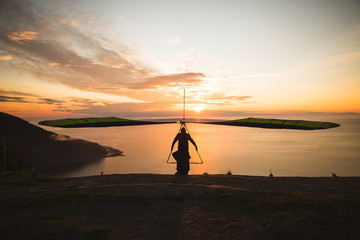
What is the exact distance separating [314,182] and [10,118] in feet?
341

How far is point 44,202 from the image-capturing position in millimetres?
12203

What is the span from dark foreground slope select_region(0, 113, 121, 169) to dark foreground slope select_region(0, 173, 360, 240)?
242 ft

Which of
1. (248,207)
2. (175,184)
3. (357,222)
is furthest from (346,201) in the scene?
(175,184)

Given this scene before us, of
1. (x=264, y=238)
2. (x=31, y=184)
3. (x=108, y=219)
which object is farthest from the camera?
(x=31, y=184)

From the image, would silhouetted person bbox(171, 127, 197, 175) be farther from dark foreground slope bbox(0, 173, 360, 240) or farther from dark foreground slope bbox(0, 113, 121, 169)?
dark foreground slope bbox(0, 113, 121, 169)

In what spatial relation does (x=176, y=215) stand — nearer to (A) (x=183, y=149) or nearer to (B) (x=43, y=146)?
(A) (x=183, y=149)

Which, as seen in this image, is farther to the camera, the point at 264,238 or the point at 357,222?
the point at 357,222

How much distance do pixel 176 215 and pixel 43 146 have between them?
9088cm

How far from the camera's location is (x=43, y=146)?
3233 inches

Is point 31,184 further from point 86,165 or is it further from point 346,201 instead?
point 86,165

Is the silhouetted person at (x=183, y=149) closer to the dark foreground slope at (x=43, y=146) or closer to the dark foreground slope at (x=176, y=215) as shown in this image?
the dark foreground slope at (x=176, y=215)

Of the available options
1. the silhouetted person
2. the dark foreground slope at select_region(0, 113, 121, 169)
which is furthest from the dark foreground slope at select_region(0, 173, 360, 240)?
the dark foreground slope at select_region(0, 113, 121, 169)

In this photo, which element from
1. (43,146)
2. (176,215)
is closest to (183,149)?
(176,215)

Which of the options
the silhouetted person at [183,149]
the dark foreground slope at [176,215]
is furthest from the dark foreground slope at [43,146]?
the dark foreground slope at [176,215]
